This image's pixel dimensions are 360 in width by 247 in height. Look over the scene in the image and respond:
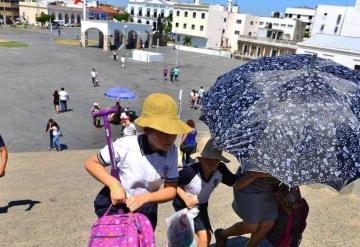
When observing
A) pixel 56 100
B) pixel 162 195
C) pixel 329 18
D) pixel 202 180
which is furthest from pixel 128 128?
pixel 329 18

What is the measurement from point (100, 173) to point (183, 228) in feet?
4.29

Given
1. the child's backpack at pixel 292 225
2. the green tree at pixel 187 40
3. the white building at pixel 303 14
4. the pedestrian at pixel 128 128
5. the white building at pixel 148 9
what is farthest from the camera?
the white building at pixel 303 14

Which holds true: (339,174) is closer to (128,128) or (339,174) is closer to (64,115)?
(128,128)

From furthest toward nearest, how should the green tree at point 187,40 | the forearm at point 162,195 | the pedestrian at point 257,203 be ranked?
the green tree at point 187,40, the pedestrian at point 257,203, the forearm at point 162,195

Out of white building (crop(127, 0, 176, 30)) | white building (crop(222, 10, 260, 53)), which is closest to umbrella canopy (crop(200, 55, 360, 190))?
white building (crop(222, 10, 260, 53))

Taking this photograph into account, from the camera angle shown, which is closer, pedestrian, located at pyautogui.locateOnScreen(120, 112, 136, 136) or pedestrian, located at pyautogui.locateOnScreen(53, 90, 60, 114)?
pedestrian, located at pyautogui.locateOnScreen(120, 112, 136, 136)

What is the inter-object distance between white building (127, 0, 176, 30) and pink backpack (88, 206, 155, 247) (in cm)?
9403

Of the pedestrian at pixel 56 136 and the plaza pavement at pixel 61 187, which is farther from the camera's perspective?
the pedestrian at pixel 56 136

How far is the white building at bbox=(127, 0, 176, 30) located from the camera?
92812mm

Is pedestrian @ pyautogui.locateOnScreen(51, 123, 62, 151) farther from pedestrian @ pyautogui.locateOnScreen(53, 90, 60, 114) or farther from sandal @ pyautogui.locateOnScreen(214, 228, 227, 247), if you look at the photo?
sandal @ pyautogui.locateOnScreen(214, 228, 227, 247)

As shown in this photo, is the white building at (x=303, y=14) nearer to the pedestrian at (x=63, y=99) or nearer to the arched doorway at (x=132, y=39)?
the arched doorway at (x=132, y=39)

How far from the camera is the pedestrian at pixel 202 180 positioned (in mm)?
3716

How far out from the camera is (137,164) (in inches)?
114

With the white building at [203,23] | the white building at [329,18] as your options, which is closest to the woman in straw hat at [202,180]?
the white building at [329,18]
